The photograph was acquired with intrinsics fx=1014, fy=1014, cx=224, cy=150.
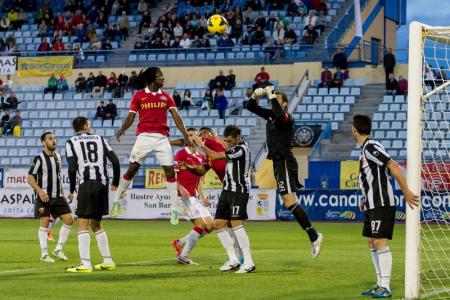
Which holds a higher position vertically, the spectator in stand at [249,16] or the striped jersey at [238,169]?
the spectator in stand at [249,16]

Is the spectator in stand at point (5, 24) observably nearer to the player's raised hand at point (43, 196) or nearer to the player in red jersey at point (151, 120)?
the player's raised hand at point (43, 196)

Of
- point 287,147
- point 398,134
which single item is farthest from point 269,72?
point 287,147

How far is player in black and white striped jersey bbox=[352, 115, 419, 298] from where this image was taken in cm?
1150

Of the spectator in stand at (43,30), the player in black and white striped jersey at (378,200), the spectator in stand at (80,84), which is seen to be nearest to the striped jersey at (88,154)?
the player in black and white striped jersey at (378,200)

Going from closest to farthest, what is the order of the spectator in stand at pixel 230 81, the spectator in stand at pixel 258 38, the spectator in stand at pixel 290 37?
the spectator in stand at pixel 230 81, the spectator in stand at pixel 290 37, the spectator in stand at pixel 258 38

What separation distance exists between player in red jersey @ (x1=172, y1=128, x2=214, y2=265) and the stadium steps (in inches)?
721

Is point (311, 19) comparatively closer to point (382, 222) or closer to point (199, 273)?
point (199, 273)

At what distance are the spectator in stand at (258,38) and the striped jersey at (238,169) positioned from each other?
1092 inches

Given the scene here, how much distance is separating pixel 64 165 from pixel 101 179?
25.1 m

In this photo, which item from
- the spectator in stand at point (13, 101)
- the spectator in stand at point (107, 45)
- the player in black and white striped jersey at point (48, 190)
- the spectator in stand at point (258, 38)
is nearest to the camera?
the player in black and white striped jersey at point (48, 190)

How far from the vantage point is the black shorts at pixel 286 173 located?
1524 centimetres

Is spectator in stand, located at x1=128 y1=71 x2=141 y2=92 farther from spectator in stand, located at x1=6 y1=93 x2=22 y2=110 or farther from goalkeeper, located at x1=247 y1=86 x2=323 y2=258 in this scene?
goalkeeper, located at x1=247 y1=86 x2=323 y2=258

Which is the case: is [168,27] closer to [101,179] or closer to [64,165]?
[64,165]

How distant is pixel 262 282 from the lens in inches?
512
